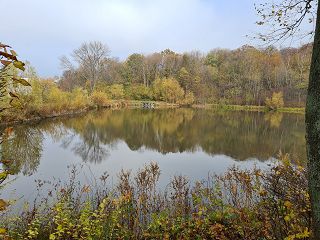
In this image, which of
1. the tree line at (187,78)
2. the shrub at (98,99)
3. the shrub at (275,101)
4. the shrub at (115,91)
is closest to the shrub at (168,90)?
the tree line at (187,78)

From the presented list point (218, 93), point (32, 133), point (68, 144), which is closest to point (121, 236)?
point (68, 144)

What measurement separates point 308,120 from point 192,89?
181ft

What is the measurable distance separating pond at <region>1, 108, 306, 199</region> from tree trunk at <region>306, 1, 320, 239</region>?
7.60 m

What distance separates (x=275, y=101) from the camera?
46938mm

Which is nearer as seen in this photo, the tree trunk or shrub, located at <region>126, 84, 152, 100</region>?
the tree trunk

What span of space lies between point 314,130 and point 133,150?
1365 centimetres

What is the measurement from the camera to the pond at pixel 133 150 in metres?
10.9

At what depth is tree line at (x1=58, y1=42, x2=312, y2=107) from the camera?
167ft

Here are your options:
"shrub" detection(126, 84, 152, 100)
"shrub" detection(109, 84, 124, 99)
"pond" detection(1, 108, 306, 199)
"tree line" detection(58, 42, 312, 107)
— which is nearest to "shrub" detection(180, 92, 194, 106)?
"tree line" detection(58, 42, 312, 107)

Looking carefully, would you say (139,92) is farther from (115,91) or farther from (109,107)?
(109,107)

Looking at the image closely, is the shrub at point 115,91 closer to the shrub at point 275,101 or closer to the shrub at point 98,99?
the shrub at point 98,99

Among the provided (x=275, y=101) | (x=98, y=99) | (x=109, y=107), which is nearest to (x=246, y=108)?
(x=275, y=101)

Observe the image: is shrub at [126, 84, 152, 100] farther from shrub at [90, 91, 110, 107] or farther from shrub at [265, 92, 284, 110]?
shrub at [265, 92, 284, 110]

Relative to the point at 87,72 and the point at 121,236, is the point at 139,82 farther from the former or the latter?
the point at 121,236
